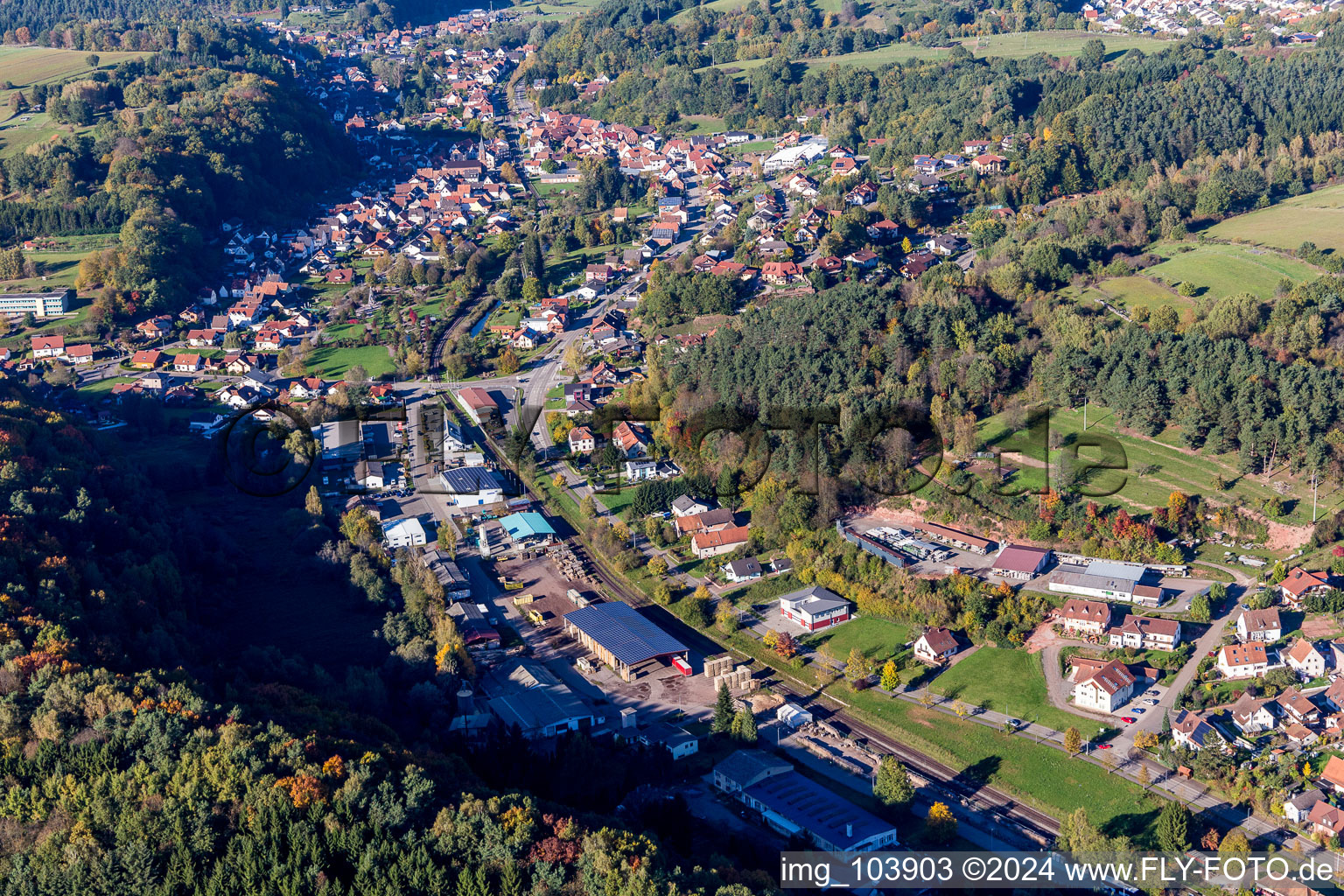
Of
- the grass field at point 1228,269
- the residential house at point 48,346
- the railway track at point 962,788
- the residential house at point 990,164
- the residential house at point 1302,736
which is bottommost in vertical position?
the railway track at point 962,788

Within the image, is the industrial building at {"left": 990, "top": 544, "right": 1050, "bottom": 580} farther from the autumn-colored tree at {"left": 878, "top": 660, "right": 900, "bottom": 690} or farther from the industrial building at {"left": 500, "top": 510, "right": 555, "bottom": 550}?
the industrial building at {"left": 500, "top": 510, "right": 555, "bottom": 550}

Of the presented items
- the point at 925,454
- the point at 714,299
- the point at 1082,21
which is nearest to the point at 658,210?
the point at 714,299

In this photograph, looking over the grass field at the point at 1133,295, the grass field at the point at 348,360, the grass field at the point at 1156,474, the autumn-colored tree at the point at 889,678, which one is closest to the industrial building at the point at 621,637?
the autumn-colored tree at the point at 889,678

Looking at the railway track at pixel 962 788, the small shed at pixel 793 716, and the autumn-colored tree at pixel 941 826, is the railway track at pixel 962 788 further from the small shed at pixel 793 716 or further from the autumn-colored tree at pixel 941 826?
the autumn-colored tree at pixel 941 826

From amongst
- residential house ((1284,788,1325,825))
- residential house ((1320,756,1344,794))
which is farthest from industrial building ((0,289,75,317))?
residential house ((1320,756,1344,794))

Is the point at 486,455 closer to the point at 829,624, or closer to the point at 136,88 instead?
the point at 829,624

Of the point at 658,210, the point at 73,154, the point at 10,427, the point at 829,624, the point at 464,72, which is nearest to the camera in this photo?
the point at 829,624
